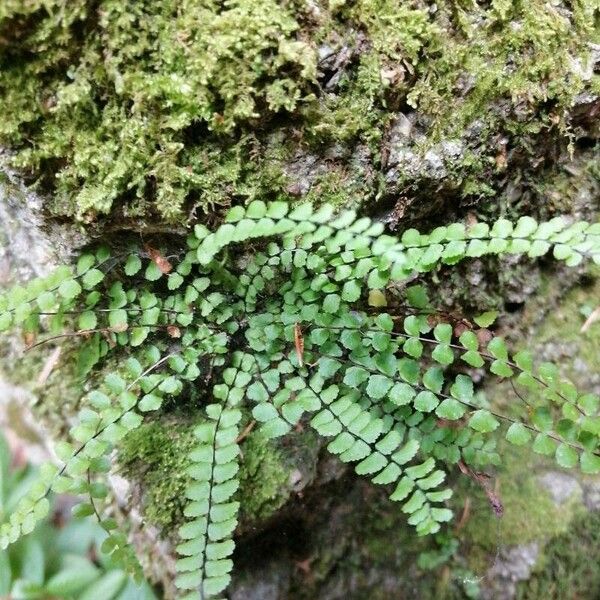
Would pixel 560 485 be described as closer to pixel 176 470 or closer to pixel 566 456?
pixel 566 456

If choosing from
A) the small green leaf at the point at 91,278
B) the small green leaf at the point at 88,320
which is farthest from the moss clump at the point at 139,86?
the small green leaf at the point at 88,320

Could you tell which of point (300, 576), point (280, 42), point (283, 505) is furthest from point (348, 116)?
point (300, 576)

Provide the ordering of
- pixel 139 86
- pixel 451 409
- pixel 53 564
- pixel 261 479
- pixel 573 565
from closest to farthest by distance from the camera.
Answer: pixel 139 86 → pixel 451 409 → pixel 261 479 → pixel 573 565 → pixel 53 564

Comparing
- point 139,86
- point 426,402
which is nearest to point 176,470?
point 426,402

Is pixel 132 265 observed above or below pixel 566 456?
above

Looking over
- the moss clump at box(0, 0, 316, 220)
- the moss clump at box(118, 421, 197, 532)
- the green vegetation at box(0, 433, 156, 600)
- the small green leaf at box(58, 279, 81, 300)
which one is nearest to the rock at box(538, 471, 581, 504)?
the moss clump at box(118, 421, 197, 532)

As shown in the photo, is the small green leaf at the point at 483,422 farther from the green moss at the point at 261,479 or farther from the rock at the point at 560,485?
the rock at the point at 560,485
